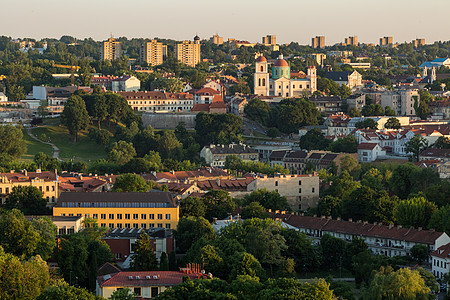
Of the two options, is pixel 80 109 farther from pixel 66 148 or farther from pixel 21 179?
pixel 21 179

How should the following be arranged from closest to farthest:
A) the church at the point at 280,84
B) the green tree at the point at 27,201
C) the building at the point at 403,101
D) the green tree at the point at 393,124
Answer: the green tree at the point at 27,201
the green tree at the point at 393,124
the building at the point at 403,101
the church at the point at 280,84

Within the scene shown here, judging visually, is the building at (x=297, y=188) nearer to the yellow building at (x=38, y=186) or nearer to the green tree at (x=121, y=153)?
the yellow building at (x=38, y=186)

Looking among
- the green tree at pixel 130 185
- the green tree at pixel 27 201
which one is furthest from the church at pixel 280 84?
the green tree at pixel 27 201

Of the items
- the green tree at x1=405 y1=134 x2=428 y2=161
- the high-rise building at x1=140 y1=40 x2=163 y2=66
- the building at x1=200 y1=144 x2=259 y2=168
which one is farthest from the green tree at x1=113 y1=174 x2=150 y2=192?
the high-rise building at x1=140 y1=40 x2=163 y2=66

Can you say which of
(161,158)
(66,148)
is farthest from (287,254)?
(66,148)

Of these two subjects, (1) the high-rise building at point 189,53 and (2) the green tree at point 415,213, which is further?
(1) the high-rise building at point 189,53
